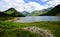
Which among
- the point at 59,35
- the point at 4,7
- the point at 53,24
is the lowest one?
the point at 59,35

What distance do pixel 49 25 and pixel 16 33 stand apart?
2.57m

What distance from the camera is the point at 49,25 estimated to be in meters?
8.55

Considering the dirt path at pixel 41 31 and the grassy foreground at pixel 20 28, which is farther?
the dirt path at pixel 41 31

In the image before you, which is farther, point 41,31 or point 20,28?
point 41,31

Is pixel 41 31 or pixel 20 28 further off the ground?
pixel 20 28

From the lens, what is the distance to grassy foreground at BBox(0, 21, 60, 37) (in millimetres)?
6675

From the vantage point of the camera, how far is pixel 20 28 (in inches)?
287

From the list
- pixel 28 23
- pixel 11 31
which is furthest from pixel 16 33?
pixel 28 23

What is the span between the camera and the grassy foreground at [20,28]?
6.68 meters

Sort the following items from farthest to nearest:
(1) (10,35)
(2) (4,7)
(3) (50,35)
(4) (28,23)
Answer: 1. (2) (4,7)
2. (4) (28,23)
3. (3) (50,35)
4. (1) (10,35)

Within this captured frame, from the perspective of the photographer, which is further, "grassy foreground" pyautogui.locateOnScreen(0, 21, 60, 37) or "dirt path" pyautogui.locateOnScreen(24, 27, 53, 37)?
"dirt path" pyautogui.locateOnScreen(24, 27, 53, 37)

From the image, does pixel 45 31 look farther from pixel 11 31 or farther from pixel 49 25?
pixel 11 31

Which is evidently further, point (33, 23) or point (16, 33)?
point (33, 23)

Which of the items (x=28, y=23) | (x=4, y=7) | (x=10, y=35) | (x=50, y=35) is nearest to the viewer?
(x=10, y=35)
